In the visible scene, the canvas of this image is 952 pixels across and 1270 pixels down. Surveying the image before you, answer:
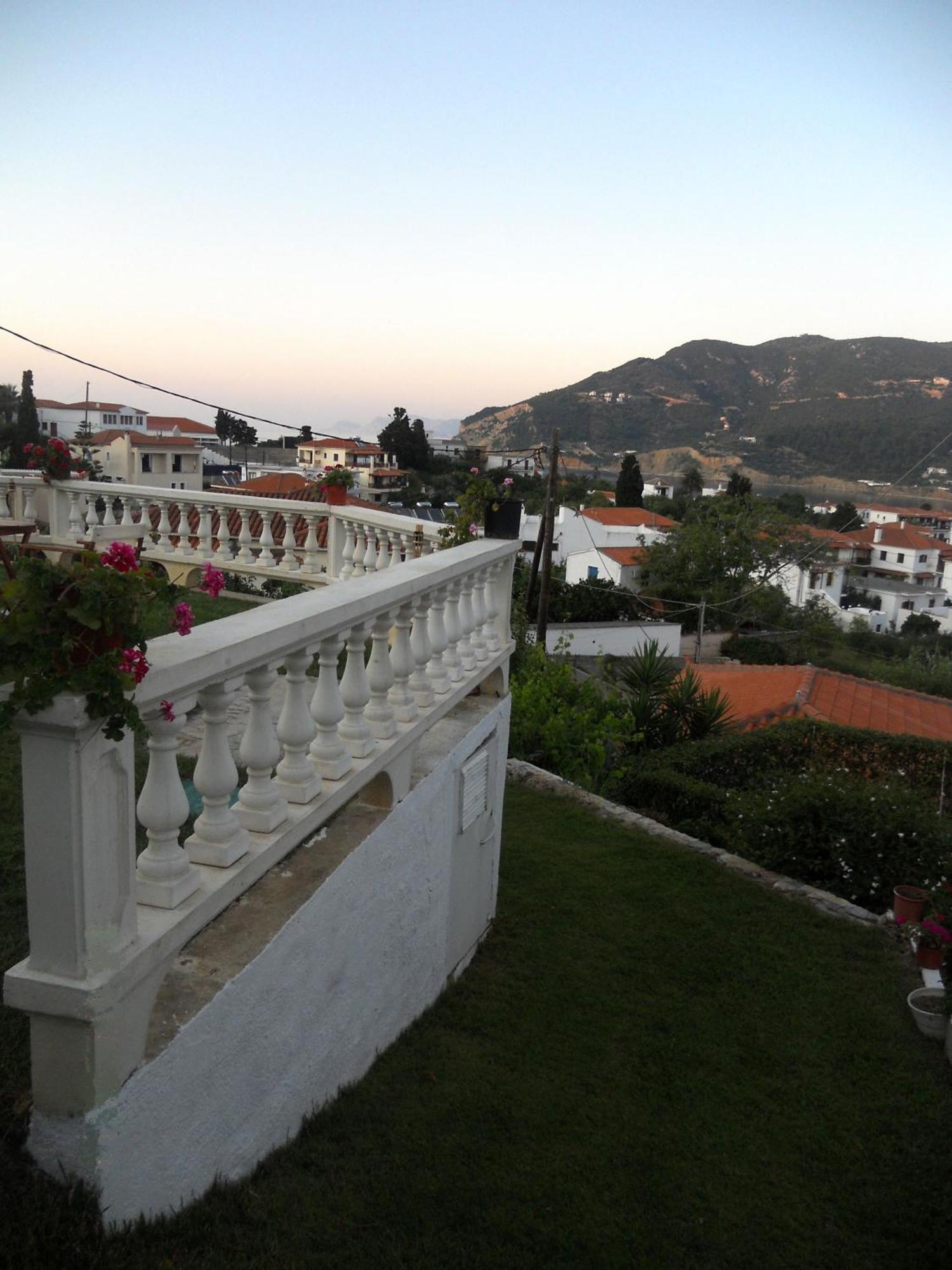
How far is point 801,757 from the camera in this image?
38.8ft

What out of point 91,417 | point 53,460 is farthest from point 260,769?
point 91,417

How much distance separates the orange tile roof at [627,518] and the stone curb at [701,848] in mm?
54776

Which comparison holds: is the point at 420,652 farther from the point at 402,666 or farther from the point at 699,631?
the point at 699,631

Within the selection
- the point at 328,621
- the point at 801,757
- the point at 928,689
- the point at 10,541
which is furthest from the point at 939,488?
the point at 328,621

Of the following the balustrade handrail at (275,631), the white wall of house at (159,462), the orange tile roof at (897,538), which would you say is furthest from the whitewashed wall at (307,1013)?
the orange tile roof at (897,538)

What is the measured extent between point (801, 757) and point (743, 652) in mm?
34518

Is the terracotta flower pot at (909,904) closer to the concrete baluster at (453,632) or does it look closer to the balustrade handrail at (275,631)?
the concrete baluster at (453,632)

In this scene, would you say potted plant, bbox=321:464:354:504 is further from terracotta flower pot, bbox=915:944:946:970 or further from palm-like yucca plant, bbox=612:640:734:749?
terracotta flower pot, bbox=915:944:946:970

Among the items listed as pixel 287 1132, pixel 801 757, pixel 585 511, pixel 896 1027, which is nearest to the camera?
pixel 287 1132

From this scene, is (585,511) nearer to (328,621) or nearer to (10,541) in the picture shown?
(10,541)

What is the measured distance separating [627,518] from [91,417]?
1875 inches

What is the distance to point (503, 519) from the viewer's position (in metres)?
5.61

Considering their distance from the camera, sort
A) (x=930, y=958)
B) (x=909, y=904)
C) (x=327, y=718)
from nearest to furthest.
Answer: (x=327, y=718) → (x=930, y=958) → (x=909, y=904)

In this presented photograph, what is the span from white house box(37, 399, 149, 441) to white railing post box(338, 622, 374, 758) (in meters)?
71.6
